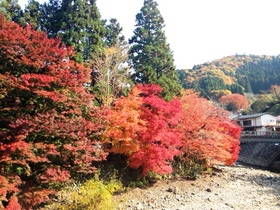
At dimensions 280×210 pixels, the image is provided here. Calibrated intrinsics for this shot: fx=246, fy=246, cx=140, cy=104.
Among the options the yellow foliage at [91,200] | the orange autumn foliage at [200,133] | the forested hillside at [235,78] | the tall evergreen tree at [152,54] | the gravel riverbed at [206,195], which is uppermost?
the forested hillside at [235,78]

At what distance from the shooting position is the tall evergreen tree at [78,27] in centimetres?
1942

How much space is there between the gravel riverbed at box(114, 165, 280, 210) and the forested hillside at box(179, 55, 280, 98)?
173 feet

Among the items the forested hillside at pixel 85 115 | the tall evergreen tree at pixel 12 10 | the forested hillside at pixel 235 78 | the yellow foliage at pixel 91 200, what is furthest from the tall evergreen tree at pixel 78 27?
the forested hillside at pixel 235 78

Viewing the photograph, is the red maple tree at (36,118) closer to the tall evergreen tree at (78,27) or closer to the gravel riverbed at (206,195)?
the gravel riverbed at (206,195)

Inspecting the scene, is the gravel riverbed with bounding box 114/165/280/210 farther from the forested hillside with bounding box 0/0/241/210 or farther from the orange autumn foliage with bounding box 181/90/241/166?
the orange autumn foliage with bounding box 181/90/241/166

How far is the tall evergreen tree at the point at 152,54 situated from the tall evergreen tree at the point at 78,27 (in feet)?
12.9

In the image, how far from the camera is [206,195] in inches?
607

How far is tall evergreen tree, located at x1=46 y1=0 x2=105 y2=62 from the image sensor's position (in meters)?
19.4

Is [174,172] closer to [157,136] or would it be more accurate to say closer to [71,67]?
[157,136]

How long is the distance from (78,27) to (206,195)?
15.7 metres

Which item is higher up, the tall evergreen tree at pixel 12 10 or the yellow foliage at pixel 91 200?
the tall evergreen tree at pixel 12 10

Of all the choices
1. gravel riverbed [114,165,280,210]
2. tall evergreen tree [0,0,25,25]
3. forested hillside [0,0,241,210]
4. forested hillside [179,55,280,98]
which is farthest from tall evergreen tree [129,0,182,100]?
forested hillside [179,55,280,98]

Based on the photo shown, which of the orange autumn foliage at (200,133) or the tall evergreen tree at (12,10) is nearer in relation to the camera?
the orange autumn foliage at (200,133)

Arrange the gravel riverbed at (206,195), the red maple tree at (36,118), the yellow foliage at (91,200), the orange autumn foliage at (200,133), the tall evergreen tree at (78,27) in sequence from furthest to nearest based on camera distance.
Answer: the tall evergreen tree at (78,27), the orange autumn foliage at (200,133), the gravel riverbed at (206,195), the yellow foliage at (91,200), the red maple tree at (36,118)
